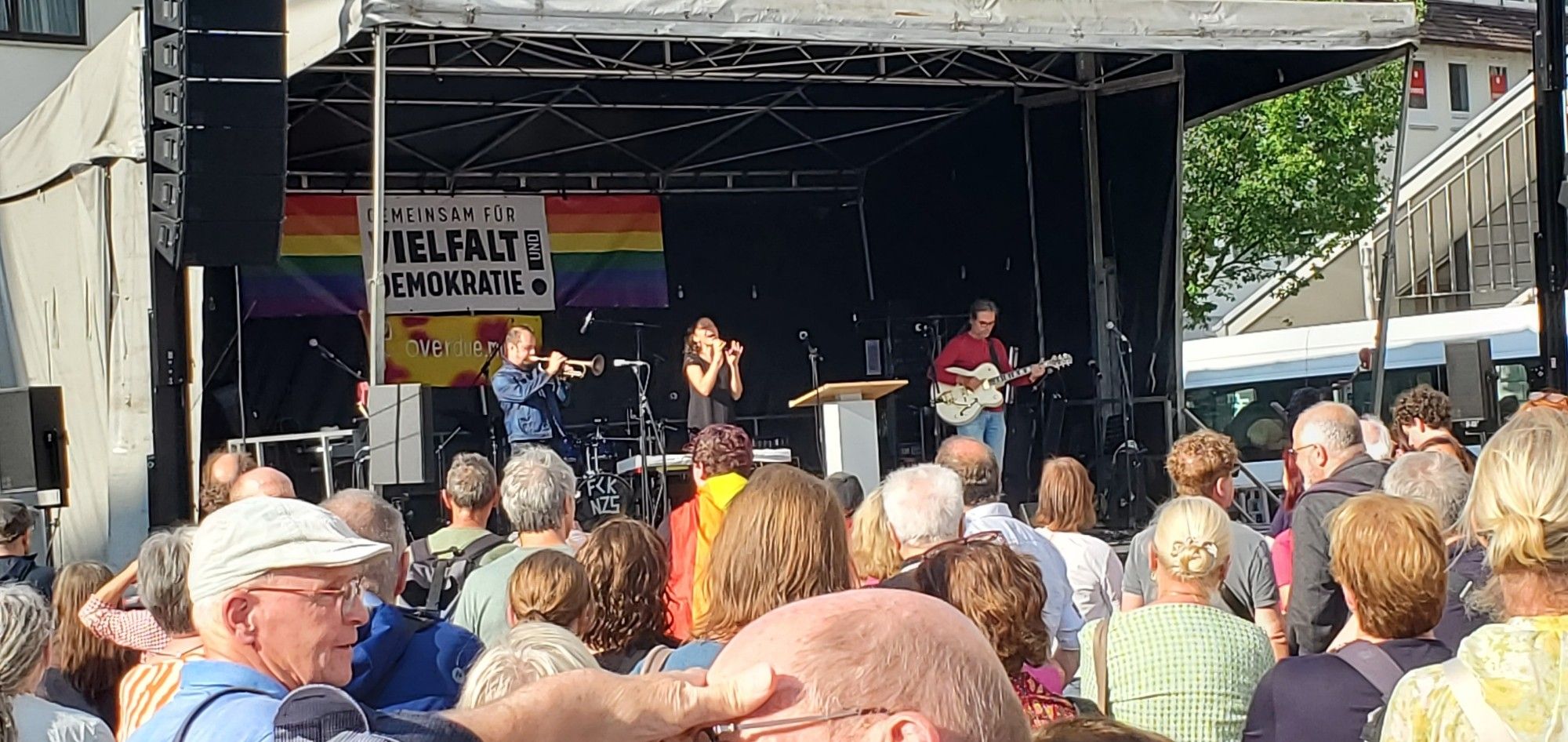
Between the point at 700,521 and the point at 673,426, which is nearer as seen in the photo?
the point at 700,521

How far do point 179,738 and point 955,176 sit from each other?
10.2m

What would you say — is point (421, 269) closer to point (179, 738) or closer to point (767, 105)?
point (767, 105)

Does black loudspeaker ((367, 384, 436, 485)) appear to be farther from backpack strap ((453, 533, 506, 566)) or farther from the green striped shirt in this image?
the green striped shirt

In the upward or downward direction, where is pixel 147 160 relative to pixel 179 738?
upward

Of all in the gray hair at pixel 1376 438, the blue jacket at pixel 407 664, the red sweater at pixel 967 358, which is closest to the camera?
the blue jacket at pixel 407 664

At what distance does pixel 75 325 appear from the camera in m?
9.21

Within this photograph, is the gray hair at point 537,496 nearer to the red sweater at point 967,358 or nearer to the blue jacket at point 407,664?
the blue jacket at point 407,664

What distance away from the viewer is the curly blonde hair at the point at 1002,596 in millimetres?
3057

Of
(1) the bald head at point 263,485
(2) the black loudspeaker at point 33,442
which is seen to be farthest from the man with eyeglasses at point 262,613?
(2) the black loudspeaker at point 33,442

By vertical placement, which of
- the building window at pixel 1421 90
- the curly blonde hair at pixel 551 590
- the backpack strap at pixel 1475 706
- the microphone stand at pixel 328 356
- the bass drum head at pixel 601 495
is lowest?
the bass drum head at pixel 601 495

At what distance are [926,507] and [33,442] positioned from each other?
5.67 metres

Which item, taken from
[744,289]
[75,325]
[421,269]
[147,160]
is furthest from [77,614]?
[744,289]

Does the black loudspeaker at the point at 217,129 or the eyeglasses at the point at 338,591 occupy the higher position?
the black loudspeaker at the point at 217,129

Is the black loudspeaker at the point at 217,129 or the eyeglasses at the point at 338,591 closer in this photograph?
the eyeglasses at the point at 338,591
